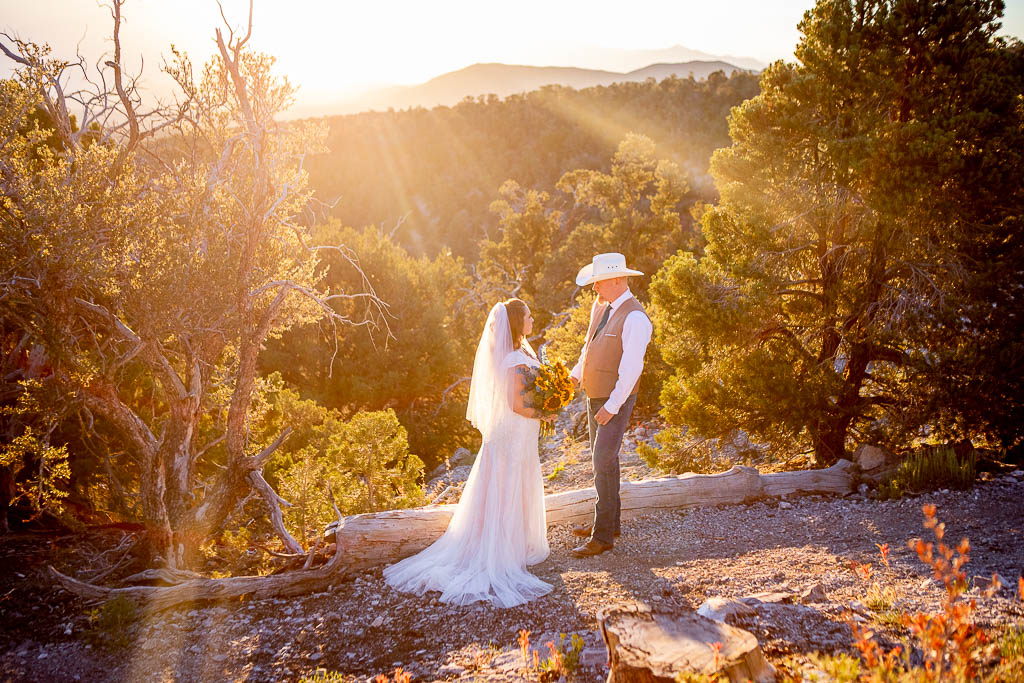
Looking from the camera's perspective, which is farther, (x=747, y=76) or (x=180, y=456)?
(x=747, y=76)

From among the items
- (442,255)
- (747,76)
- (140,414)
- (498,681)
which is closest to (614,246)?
(442,255)

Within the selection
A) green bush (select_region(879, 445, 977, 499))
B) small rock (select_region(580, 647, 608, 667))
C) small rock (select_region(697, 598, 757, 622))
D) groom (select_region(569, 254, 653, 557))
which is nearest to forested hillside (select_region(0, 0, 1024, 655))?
green bush (select_region(879, 445, 977, 499))

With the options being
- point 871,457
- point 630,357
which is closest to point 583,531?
point 630,357

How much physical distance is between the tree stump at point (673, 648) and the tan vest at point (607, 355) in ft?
7.62

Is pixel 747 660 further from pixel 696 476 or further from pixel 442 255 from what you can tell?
pixel 442 255

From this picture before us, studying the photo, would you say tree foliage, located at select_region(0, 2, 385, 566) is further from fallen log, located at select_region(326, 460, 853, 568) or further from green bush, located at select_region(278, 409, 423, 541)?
fallen log, located at select_region(326, 460, 853, 568)

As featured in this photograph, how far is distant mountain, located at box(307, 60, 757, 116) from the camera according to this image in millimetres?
75062

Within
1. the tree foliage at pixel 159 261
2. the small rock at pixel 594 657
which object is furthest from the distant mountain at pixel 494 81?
the small rock at pixel 594 657

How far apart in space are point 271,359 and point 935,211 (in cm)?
1516

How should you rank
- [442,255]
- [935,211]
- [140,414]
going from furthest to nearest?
[442,255], [140,414], [935,211]

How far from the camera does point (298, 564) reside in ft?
19.0

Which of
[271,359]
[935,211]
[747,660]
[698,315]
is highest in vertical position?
[935,211]

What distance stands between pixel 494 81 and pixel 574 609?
11575 centimetres

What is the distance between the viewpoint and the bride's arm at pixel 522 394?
5.21 metres
